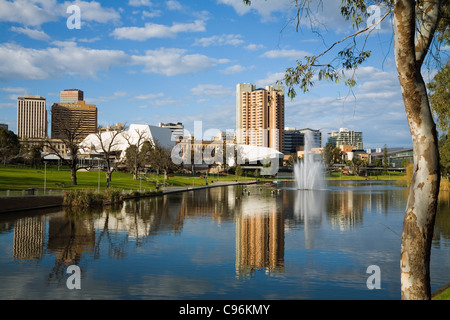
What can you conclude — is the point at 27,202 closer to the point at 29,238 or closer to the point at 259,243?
the point at 29,238

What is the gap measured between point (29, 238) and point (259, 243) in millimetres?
10446

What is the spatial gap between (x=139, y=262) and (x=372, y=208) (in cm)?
2544

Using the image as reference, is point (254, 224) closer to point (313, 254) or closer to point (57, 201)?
point (313, 254)

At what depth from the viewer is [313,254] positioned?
16.1 m

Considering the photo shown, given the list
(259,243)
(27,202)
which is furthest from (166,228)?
(27,202)

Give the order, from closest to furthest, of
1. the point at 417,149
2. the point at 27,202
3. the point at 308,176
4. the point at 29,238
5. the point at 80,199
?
1. the point at 417,149
2. the point at 29,238
3. the point at 27,202
4. the point at 80,199
5. the point at 308,176

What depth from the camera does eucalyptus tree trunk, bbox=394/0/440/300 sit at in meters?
7.09

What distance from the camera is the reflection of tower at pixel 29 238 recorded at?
51.8ft

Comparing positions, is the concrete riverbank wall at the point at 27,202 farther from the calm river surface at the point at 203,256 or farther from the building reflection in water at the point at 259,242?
the building reflection in water at the point at 259,242

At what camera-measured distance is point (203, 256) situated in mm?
15680

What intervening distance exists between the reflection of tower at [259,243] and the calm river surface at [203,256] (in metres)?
0.04

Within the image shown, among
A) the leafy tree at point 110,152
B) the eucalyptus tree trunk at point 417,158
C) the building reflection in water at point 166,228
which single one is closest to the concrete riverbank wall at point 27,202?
the building reflection in water at point 166,228

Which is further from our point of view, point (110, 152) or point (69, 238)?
point (110, 152)
